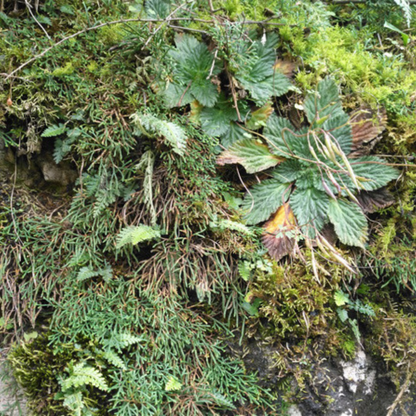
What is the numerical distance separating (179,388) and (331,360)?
0.91m

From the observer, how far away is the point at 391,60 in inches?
102

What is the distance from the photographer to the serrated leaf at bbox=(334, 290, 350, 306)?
2062mm

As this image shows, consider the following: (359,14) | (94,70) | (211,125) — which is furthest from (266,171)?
(359,14)

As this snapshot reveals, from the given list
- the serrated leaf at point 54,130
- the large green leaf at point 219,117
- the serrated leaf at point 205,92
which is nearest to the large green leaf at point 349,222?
the large green leaf at point 219,117

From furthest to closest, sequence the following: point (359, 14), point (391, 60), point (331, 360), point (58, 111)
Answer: point (359, 14), point (391, 60), point (58, 111), point (331, 360)

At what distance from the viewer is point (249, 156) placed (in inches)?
89.2

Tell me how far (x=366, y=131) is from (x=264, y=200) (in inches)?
30.6

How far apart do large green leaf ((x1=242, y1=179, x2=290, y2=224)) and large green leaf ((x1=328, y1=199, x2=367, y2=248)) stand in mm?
315

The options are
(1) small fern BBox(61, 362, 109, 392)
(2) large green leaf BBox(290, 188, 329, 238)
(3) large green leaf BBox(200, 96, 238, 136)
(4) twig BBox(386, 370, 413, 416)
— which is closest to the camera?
(1) small fern BBox(61, 362, 109, 392)

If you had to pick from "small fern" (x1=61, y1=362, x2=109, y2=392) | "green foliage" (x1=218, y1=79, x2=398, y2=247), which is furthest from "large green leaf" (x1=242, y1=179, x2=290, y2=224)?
"small fern" (x1=61, y1=362, x2=109, y2=392)

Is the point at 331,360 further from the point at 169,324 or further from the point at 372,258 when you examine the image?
the point at 169,324

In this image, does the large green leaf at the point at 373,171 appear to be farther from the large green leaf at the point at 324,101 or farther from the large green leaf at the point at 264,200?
the large green leaf at the point at 264,200

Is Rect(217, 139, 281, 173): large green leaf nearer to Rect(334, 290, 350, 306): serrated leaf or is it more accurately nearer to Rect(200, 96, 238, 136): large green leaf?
Rect(200, 96, 238, 136): large green leaf

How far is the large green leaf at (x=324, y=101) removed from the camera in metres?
2.28
